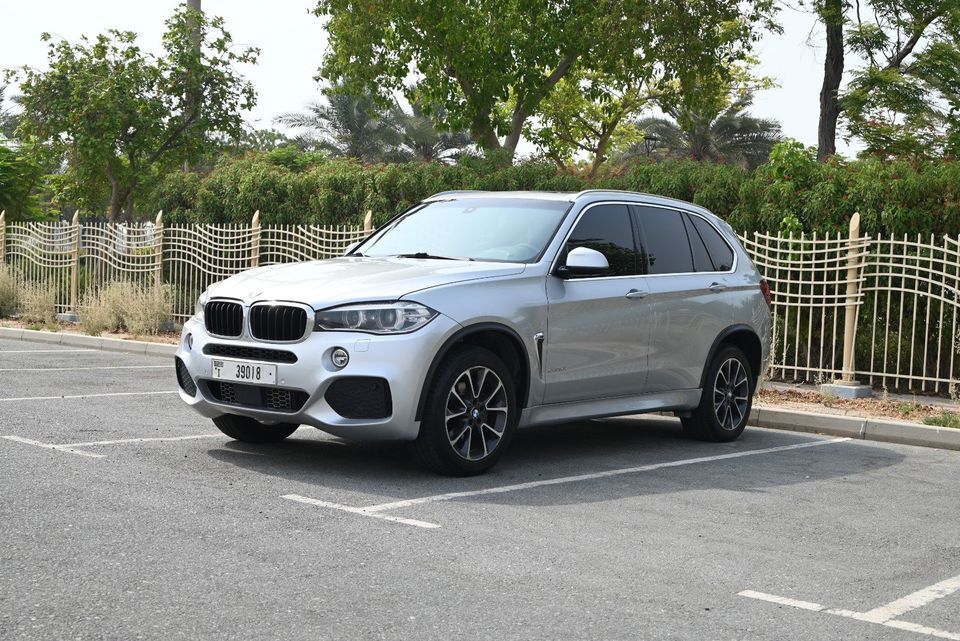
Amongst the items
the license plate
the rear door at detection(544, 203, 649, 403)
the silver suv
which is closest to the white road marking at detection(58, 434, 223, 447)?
the silver suv

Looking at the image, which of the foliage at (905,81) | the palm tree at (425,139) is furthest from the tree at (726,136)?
the foliage at (905,81)

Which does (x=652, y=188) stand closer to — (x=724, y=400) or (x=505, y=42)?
(x=724, y=400)

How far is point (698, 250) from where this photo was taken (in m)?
9.51

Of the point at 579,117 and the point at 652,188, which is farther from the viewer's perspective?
the point at 579,117

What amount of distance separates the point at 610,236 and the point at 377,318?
2283mm

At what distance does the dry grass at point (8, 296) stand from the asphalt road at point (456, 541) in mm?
12722

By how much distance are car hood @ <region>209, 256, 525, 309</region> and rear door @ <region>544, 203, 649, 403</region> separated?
48 cm

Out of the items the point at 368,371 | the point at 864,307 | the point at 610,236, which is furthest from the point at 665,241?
the point at 864,307

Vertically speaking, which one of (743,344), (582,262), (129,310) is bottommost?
(129,310)

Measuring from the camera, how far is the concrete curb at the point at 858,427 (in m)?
10.2

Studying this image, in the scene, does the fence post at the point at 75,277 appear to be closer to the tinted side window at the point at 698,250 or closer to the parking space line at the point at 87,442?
the parking space line at the point at 87,442

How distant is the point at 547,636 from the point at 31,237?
19268 mm

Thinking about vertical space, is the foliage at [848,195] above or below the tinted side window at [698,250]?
above

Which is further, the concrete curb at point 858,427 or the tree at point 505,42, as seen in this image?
the tree at point 505,42
